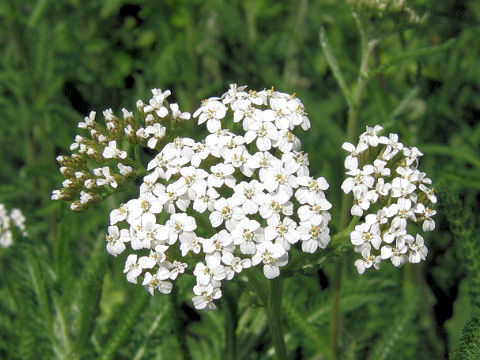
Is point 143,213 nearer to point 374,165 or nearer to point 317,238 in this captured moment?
point 317,238

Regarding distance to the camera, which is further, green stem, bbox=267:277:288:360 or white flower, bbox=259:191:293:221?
green stem, bbox=267:277:288:360

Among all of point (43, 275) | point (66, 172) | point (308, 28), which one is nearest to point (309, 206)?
point (66, 172)

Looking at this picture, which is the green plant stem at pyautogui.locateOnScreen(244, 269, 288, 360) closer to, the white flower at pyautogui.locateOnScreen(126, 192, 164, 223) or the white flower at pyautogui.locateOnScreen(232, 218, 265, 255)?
the white flower at pyautogui.locateOnScreen(232, 218, 265, 255)

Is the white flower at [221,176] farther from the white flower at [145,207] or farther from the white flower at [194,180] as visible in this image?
the white flower at [145,207]

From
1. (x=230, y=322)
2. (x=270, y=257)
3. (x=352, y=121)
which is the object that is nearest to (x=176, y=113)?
(x=270, y=257)

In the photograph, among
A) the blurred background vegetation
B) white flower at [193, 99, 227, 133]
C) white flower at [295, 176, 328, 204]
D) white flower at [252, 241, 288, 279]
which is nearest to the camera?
white flower at [252, 241, 288, 279]

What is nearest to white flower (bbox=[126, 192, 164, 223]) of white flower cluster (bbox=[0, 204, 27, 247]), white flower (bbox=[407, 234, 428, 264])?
white flower (bbox=[407, 234, 428, 264])
